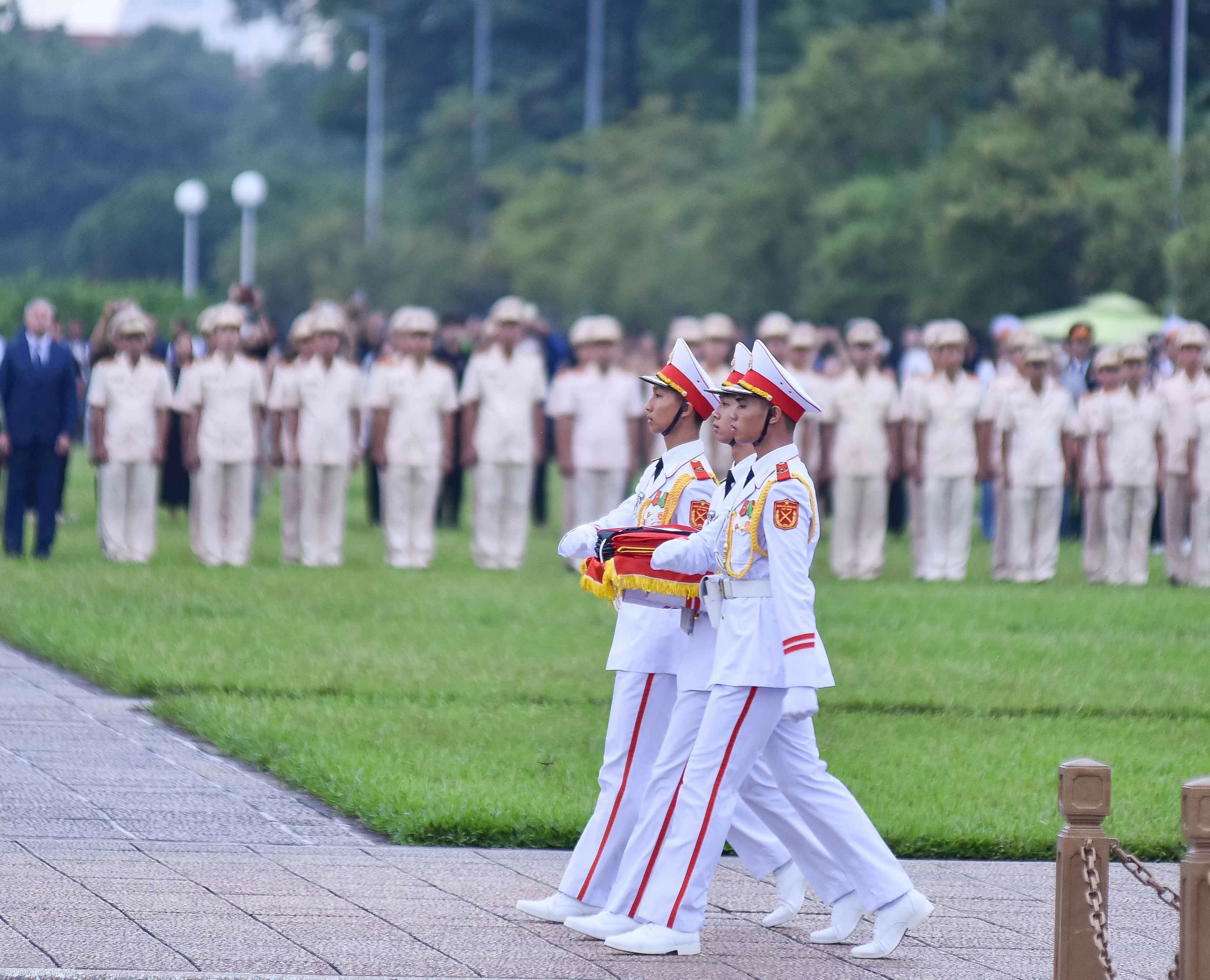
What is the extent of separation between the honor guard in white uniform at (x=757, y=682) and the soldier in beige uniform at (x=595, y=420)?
1270 centimetres

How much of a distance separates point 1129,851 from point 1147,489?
36.4 ft

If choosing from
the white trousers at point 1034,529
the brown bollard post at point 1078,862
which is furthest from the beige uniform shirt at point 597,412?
the brown bollard post at point 1078,862

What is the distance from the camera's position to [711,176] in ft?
170

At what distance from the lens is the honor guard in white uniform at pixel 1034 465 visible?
65.8 ft

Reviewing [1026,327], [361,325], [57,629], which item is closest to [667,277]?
[361,325]

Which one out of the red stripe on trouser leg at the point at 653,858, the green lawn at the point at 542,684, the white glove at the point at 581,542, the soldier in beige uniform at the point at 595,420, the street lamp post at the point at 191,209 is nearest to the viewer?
the red stripe on trouser leg at the point at 653,858

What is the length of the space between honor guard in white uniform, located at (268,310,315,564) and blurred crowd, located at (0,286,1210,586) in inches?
0.9

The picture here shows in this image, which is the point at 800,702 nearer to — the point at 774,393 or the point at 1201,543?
the point at 774,393

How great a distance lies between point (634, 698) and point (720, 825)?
0.57m

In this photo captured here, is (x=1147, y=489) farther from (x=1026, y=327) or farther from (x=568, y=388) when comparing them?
(x=568, y=388)

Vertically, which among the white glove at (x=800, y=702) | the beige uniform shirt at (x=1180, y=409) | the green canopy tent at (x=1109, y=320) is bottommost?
the white glove at (x=800, y=702)

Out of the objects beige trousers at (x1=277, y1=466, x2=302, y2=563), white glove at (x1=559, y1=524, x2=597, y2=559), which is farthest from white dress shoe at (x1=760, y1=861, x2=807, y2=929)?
beige trousers at (x1=277, y1=466, x2=302, y2=563)

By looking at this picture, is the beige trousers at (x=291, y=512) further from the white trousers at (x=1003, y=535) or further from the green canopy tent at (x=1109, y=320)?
the green canopy tent at (x=1109, y=320)

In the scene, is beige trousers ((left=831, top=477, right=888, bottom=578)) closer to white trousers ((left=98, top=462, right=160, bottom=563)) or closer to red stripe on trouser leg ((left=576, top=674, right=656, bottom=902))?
white trousers ((left=98, top=462, right=160, bottom=563))
